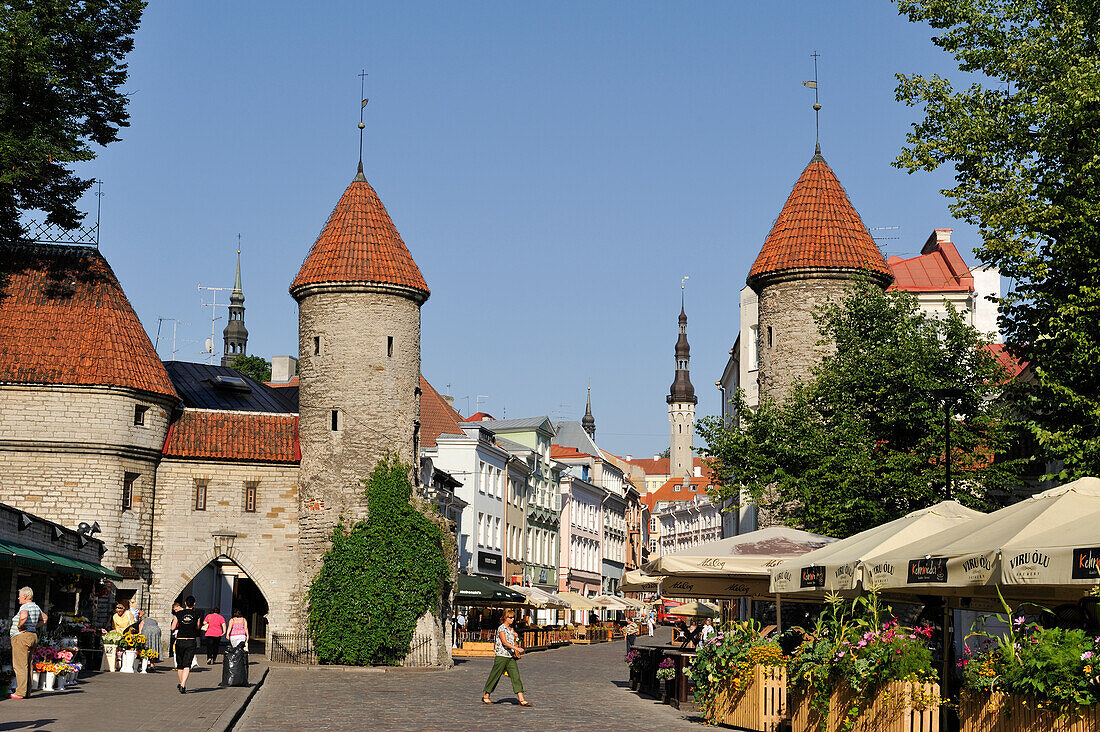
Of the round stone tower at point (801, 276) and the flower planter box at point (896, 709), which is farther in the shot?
the round stone tower at point (801, 276)

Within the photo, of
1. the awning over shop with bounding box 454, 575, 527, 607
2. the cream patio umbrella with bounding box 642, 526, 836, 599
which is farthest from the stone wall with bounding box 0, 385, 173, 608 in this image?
the cream patio umbrella with bounding box 642, 526, 836, 599

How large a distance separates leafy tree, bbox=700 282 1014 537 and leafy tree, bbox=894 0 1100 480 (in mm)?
3597

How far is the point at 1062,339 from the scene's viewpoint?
69.8 feet

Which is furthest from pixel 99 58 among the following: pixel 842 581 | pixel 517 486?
pixel 517 486

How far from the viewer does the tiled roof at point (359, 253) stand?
1620 inches

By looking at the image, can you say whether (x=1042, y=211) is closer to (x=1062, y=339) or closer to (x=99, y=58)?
(x=1062, y=339)

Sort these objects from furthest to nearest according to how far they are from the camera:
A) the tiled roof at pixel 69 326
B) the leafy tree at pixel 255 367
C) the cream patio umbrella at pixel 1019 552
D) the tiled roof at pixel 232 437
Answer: the leafy tree at pixel 255 367 → the tiled roof at pixel 232 437 → the tiled roof at pixel 69 326 → the cream patio umbrella at pixel 1019 552

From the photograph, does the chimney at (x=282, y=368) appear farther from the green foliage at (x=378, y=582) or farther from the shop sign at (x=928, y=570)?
the shop sign at (x=928, y=570)

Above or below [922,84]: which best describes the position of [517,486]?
below

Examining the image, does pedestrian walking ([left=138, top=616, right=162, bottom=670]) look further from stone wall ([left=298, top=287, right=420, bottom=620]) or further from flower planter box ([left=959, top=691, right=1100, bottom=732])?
flower planter box ([left=959, top=691, right=1100, bottom=732])

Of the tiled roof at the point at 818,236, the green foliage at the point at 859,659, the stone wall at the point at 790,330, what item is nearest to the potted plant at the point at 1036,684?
the green foliage at the point at 859,659

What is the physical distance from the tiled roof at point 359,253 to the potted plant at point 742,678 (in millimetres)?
23582

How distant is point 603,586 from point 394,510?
2694 inches

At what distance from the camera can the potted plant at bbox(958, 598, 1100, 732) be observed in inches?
446
